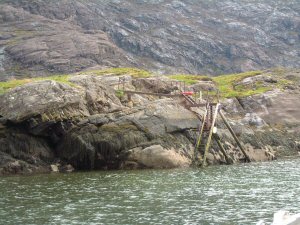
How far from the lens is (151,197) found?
37906mm

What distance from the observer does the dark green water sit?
100ft

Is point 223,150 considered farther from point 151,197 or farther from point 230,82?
point 230,82

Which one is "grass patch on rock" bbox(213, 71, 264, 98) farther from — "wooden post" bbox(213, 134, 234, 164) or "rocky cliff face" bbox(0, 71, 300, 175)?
"wooden post" bbox(213, 134, 234, 164)

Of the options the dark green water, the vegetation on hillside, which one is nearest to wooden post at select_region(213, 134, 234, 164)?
the dark green water

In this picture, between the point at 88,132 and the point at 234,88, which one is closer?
the point at 88,132

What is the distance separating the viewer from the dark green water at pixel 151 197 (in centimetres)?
3062

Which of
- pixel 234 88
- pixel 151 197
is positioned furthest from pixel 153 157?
pixel 234 88

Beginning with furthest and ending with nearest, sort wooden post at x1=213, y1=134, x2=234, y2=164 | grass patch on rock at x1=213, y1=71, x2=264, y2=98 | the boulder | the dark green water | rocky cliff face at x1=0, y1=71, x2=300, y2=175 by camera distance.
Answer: grass patch on rock at x1=213, y1=71, x2=264, y2=98 < wooden post at x1=213, y1=134, x2=234, y2=164 < rocky cliff face at x1=0, y1=71, x2=300, y2=175 < the boulder < the dark green water

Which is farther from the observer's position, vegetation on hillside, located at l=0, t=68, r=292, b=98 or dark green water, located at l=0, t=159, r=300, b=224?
vegetation on hillside, located at l=0, t=68, r=292, b=98

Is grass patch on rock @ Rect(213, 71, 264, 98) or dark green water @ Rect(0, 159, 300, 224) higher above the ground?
grass patch on rock @ Rect(213, 71, 264, 98)

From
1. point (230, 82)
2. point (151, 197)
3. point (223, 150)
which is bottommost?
point (223, 150)

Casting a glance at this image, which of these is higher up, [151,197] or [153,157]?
[151,197]

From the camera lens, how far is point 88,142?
61.0 meters

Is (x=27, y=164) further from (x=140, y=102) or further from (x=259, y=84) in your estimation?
(x=259, y=84)
